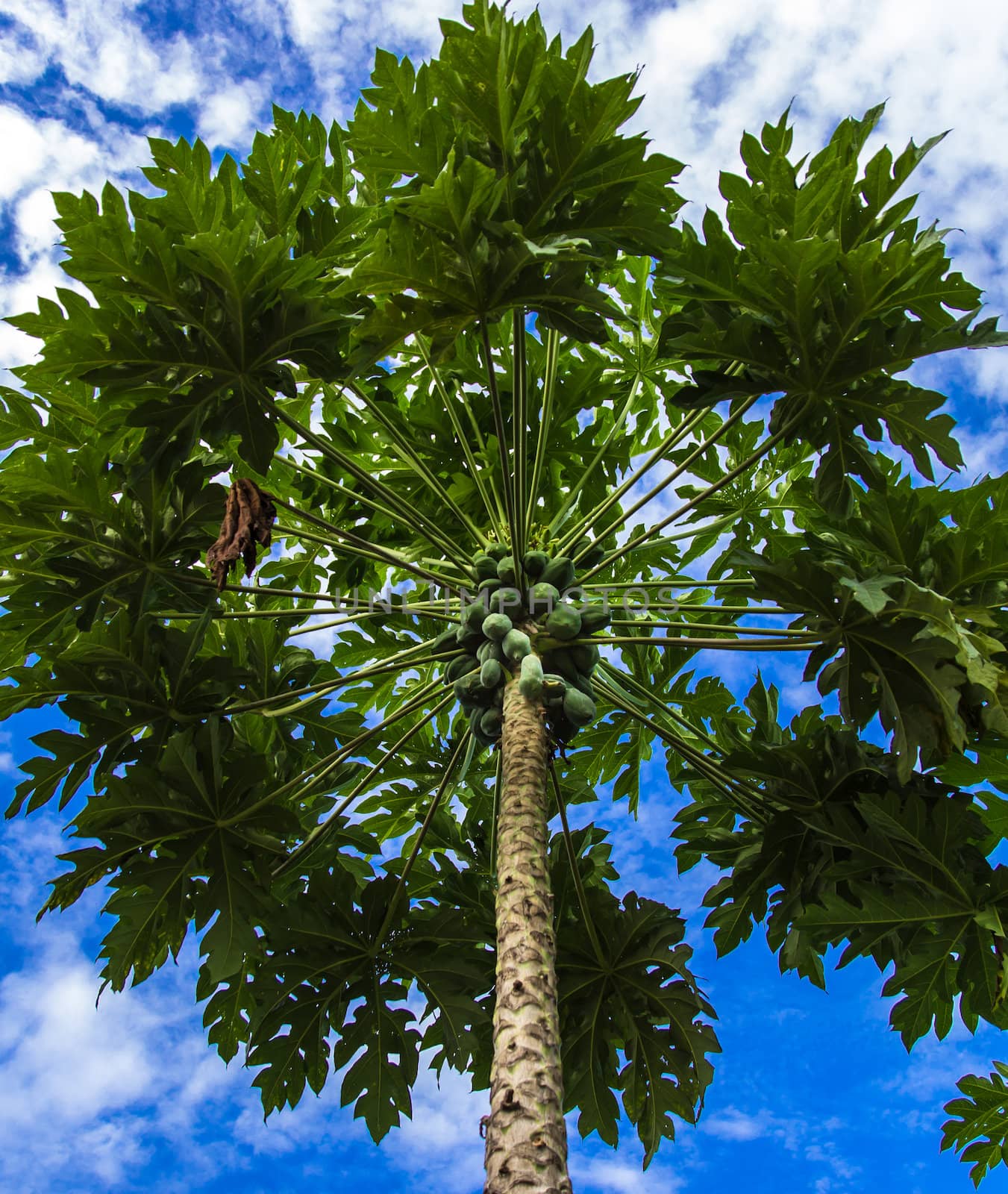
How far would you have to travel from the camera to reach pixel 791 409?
161 inches

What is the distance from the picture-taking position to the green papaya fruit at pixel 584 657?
4.06 m

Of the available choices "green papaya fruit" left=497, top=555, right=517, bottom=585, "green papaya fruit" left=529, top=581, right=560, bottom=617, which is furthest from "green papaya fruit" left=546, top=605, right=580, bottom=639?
"green papaya fruit" left=497, top=555, right=517, bottom=585

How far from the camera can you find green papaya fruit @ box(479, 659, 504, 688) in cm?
381

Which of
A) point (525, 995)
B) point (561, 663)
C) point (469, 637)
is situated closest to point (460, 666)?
point (469, 637)

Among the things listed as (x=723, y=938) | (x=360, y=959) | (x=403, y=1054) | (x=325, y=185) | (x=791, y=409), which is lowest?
(x=403, y=1054)

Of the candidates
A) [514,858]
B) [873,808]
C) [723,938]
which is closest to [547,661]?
[514,858]

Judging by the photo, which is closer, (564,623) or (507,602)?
(564,623)

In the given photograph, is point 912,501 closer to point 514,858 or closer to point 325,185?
point 514,858

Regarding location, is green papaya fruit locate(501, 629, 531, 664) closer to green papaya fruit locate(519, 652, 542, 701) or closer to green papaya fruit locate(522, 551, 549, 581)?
green papaya fruit locate(519, 652, 542, 701)

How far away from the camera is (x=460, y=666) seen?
14.0 feet

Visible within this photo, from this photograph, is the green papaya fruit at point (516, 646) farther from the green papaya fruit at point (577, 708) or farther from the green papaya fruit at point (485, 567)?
the green papaya fruit at point (485, 567)

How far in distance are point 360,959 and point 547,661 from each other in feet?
5.53

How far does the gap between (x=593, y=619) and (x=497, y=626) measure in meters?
0.43

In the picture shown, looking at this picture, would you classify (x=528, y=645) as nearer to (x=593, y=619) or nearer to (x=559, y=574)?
(x=593, y=619)
